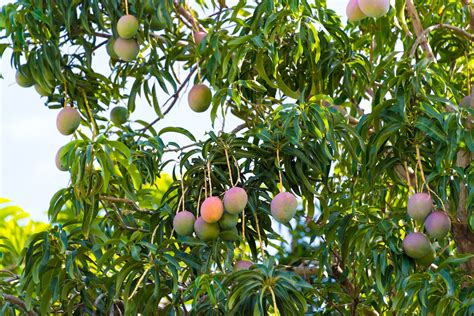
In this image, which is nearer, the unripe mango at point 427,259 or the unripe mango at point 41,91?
the unripe mango at point 427,259

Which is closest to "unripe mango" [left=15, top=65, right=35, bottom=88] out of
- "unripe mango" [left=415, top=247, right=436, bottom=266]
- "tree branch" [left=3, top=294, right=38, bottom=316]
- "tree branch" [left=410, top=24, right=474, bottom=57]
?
"tree branch" [left=3, top=294, right=38, bottom=316]

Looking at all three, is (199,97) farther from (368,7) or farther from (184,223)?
(368,7)

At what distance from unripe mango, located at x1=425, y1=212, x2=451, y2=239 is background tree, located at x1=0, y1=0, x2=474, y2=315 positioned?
0.06 m

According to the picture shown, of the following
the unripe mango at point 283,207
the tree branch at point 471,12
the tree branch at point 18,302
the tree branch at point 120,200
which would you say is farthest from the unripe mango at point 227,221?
the tree branch at point 471,12

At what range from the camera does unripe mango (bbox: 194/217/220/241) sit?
2371mm

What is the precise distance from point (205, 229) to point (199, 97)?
1.30 feet

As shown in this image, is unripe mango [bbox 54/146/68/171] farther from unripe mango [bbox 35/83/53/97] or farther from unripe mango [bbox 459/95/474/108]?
unripe mango [bbox 459/95/474/108]

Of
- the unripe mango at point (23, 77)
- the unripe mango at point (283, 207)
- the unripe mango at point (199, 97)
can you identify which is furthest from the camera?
the unripe mango at point (23, 77)

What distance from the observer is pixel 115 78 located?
2949mm

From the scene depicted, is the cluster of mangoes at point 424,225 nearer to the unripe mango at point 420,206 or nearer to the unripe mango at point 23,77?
the unripe mango at point 420,206

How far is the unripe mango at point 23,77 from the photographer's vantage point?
9.04ft

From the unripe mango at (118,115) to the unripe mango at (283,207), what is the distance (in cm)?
73

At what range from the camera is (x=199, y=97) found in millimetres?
2631

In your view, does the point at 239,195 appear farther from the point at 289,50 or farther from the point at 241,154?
the point at 289,50
